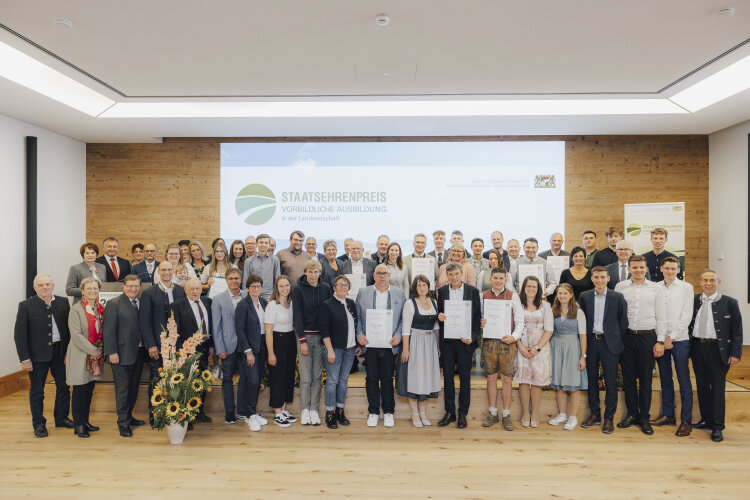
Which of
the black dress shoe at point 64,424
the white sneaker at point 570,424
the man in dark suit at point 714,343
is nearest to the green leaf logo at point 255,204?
the black dress shoe at point 64,424

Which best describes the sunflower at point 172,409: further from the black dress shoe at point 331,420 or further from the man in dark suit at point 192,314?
the black dress shoe at point 331,420

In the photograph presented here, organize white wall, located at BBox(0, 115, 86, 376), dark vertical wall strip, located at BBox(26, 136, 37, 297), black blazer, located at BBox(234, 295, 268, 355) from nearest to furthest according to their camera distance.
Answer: black blazer, located at BBox(234, 295, 268, 355)
white wall, located at BBox(0, 115, 86, 376)
dark vertical wall strip, located at BBox(26, 136, 37, 297)

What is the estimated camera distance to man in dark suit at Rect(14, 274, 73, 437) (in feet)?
14.9

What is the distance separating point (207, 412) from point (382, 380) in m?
2.03

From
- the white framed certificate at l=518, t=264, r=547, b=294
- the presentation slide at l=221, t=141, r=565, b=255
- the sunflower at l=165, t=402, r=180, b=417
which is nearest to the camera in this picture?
the sunflower at l=165, t=402, r=180, b=417

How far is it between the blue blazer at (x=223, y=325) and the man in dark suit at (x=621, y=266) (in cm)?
416

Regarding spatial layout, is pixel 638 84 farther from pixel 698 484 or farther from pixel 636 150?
pixel 698 484

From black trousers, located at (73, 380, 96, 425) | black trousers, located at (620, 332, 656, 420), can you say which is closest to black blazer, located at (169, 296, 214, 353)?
black trousers, located at (73, 380, 96, 425)

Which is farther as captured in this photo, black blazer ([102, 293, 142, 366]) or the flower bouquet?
black blazer ([102, 293, 142, 366])

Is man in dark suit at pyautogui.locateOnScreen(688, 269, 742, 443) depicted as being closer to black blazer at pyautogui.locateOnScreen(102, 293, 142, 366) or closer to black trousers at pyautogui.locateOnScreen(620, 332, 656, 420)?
black trousers at pyautogui.locateOnScreen(620, 332, 656, 420)

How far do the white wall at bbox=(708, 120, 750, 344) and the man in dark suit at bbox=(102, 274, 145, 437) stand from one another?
25.9 feet

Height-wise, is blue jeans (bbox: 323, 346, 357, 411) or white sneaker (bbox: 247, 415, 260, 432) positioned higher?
blue jeans (bbox: 323, 346, 357, 411)

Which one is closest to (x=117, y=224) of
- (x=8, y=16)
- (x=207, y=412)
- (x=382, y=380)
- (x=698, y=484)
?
(x=207, y=412)

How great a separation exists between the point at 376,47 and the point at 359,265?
93.8 inches
